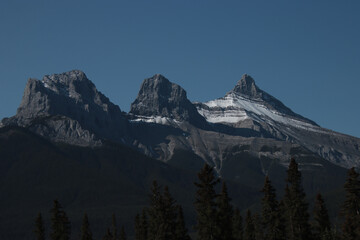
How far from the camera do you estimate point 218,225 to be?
8669 cm

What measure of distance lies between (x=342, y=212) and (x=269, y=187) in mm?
12229

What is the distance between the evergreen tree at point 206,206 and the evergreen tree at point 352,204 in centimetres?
1822

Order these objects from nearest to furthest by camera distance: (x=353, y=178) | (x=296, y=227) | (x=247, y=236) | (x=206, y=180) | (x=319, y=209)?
(x=206, y=180) → (x=353, y=178) → (x=296, y=227) → (x=319, y=209) → (x=247, y=236)

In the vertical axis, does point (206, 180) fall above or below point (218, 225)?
above

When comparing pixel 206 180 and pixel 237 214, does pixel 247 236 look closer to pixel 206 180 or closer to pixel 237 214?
pixel 237 214

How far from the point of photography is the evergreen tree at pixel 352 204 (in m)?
92.4

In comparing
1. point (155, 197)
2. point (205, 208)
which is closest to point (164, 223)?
point (155, 197)

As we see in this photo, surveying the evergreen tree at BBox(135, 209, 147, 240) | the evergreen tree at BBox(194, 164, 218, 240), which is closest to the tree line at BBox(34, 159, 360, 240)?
the evergreen tree at BBox(194, 164, 218, 240)

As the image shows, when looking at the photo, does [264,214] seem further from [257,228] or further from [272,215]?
[257,228]

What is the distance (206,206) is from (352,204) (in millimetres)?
20185

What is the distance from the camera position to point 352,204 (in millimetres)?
93625

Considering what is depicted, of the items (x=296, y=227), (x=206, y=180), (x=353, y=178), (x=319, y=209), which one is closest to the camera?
(x=206, y=180)

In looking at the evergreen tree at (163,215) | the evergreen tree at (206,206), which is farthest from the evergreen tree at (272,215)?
the evergreen tree at (206,206)

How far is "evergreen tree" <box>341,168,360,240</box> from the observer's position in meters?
92.4
